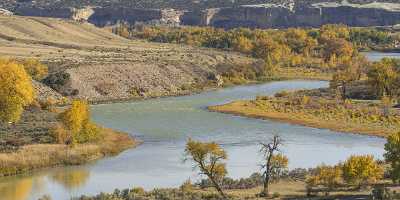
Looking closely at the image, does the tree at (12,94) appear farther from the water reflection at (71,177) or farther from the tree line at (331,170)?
the tree line at (331,170)

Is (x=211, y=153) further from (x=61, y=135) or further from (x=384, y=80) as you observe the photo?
(x=384, y=80)

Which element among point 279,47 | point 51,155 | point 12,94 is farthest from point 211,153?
point 279,47

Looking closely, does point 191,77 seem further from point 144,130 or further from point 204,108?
point 144,130

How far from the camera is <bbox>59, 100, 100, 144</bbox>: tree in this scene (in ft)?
173

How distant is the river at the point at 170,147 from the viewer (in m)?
43.4

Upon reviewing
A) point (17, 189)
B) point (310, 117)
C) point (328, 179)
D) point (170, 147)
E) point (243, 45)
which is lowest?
point (310, 117)

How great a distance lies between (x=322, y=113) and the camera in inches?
2783

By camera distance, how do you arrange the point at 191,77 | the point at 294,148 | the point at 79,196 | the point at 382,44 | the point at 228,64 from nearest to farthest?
the point at 79,196 → the point at 294,148 → the point at 191,77 → the point at 228,64 → the point at 382,44

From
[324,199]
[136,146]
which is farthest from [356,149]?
[324,199]

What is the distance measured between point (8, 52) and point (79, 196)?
64068 mm

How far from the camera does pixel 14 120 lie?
5562cm

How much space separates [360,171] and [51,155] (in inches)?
748

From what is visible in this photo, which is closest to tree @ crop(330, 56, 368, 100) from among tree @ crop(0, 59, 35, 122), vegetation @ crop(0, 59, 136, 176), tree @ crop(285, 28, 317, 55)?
tree @ crop(285, 28, 317, 55)

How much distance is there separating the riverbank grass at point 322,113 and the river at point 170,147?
1883mm
